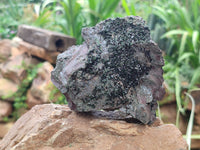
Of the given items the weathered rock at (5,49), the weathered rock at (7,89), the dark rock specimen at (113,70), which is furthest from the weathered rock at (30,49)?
the dark rock specimen at (113,70)

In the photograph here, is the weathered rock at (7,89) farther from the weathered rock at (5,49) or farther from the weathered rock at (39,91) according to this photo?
the weathered rock at (5,49)

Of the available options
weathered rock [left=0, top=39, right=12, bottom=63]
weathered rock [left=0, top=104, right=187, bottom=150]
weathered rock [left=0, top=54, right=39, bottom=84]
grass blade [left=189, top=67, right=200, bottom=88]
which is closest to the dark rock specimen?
weathered rock [left=0, top=104, right=187, bottom=150]

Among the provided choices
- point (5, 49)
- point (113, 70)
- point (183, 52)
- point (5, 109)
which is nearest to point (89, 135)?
point (113, 70)

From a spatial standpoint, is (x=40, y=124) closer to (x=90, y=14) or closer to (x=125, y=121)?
(x=125, y=121)

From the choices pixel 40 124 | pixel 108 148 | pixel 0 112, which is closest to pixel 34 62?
pixel 0 112

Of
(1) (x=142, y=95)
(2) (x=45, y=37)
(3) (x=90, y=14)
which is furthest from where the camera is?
(2) (x=45, y=37)

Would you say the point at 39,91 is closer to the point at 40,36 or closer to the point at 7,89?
the point at 7,89

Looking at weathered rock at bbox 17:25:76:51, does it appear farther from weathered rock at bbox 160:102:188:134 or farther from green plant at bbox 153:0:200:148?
weathered rock at bbox 160:102:188:134
